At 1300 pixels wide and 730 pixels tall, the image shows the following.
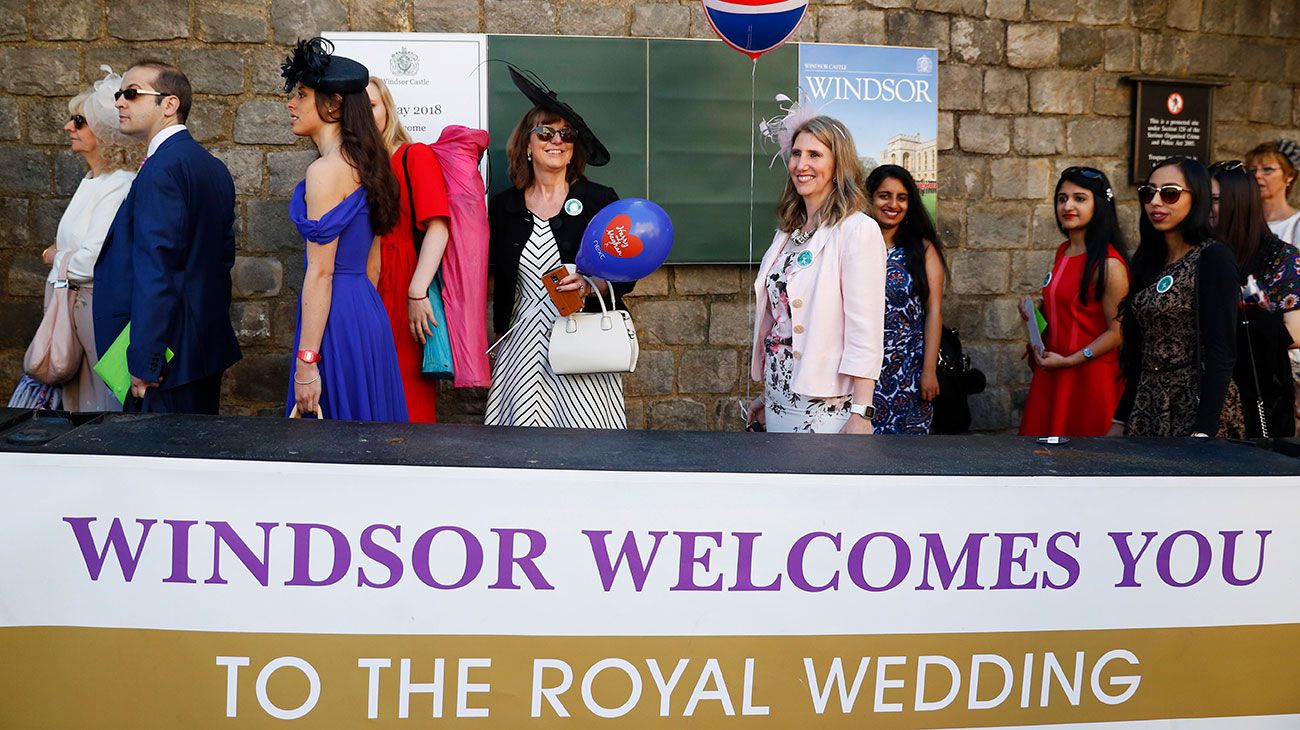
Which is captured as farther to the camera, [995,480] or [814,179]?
[814,179]

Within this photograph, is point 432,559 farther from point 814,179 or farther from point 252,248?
point 252,248

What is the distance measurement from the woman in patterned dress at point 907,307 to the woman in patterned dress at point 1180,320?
1.00 metres

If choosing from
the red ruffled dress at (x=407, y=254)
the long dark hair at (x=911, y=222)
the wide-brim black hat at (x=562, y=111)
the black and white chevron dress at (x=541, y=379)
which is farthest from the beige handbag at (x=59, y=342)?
the long dark hair at (x=911, y=222)

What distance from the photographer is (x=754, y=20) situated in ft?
14.1

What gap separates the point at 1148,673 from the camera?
186 cm

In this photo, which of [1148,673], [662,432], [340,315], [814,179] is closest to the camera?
[1148,673]

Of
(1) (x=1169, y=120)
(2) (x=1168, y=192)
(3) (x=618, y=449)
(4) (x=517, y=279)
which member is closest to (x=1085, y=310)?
(2) (x=1168, y=192)

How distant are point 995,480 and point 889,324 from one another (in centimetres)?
274

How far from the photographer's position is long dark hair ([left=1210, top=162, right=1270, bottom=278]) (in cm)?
360

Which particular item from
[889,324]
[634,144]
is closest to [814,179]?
[889,324]

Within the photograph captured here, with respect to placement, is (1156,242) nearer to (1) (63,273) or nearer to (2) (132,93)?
(2) (132,93)

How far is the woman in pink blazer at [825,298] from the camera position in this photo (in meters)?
3.23

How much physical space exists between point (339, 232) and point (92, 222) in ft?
4.59

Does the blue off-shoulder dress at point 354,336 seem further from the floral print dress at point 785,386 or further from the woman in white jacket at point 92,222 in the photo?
the floral print dress at point 785,386
